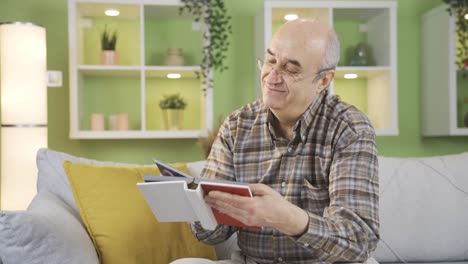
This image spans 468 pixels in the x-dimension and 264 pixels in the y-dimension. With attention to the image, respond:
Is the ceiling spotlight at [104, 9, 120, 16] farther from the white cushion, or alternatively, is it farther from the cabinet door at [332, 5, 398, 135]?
the white cushion

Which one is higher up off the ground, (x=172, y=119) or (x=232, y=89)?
(x=232, y=89)

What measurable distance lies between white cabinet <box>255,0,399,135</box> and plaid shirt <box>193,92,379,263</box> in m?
2.00

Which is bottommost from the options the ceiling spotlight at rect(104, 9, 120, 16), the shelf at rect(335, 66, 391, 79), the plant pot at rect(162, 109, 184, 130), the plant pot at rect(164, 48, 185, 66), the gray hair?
the plant pot at rect(162, 109, 184, 130)

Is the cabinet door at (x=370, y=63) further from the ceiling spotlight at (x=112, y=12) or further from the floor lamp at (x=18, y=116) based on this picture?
the floor lamp at (x=18, y=116)

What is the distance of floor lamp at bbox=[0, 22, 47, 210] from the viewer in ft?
10.8

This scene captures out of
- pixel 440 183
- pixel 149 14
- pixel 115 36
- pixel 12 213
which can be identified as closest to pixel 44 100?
pixel 115 36

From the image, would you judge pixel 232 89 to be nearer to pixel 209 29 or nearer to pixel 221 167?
pixel 209 29

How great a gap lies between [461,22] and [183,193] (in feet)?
9.97

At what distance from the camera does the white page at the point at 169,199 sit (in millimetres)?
1285

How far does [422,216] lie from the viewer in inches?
88.3

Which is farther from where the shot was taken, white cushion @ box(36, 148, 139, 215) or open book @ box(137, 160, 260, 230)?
white cushion @ box(36, 148, 139, 215)

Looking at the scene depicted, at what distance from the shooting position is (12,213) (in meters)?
1.53

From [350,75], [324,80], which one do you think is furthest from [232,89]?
[324,80]

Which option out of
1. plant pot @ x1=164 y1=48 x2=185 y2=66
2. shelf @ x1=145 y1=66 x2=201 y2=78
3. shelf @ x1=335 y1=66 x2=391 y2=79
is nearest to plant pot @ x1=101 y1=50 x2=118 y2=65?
shelf @ x1=145 y1=66 x2=201 y2=78
